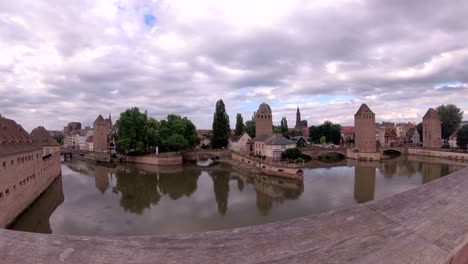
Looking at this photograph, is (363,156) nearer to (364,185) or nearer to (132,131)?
(364,185)

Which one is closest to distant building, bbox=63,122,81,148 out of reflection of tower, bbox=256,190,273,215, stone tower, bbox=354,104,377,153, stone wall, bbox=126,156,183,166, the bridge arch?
stone wall, bbox=126,156,183,166

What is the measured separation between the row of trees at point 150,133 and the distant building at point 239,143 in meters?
8.33

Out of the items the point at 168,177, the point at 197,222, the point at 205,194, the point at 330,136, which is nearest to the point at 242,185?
the point at 205,194

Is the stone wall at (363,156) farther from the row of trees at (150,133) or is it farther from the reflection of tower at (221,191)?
the row of trees at (150,133)

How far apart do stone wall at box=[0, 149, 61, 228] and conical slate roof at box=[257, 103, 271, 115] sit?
128 feet

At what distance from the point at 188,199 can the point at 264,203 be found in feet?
19.7

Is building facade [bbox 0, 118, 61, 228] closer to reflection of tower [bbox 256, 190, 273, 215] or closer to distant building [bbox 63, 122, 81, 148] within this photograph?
reflection of tower [bbox 256, 190, 273, 215]

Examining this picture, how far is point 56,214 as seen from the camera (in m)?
18.2

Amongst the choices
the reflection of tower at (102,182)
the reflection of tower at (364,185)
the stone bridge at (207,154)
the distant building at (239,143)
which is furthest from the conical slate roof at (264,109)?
the reflection of tower at (102,182)

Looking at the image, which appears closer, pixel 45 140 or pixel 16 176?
pixel 16 176

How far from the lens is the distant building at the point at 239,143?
5516 cm

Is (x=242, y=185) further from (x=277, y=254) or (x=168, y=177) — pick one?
(x=277, y=254)

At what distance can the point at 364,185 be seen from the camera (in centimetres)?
2752

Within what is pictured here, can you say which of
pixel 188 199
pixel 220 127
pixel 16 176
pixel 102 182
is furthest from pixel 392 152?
pixel 16 176
